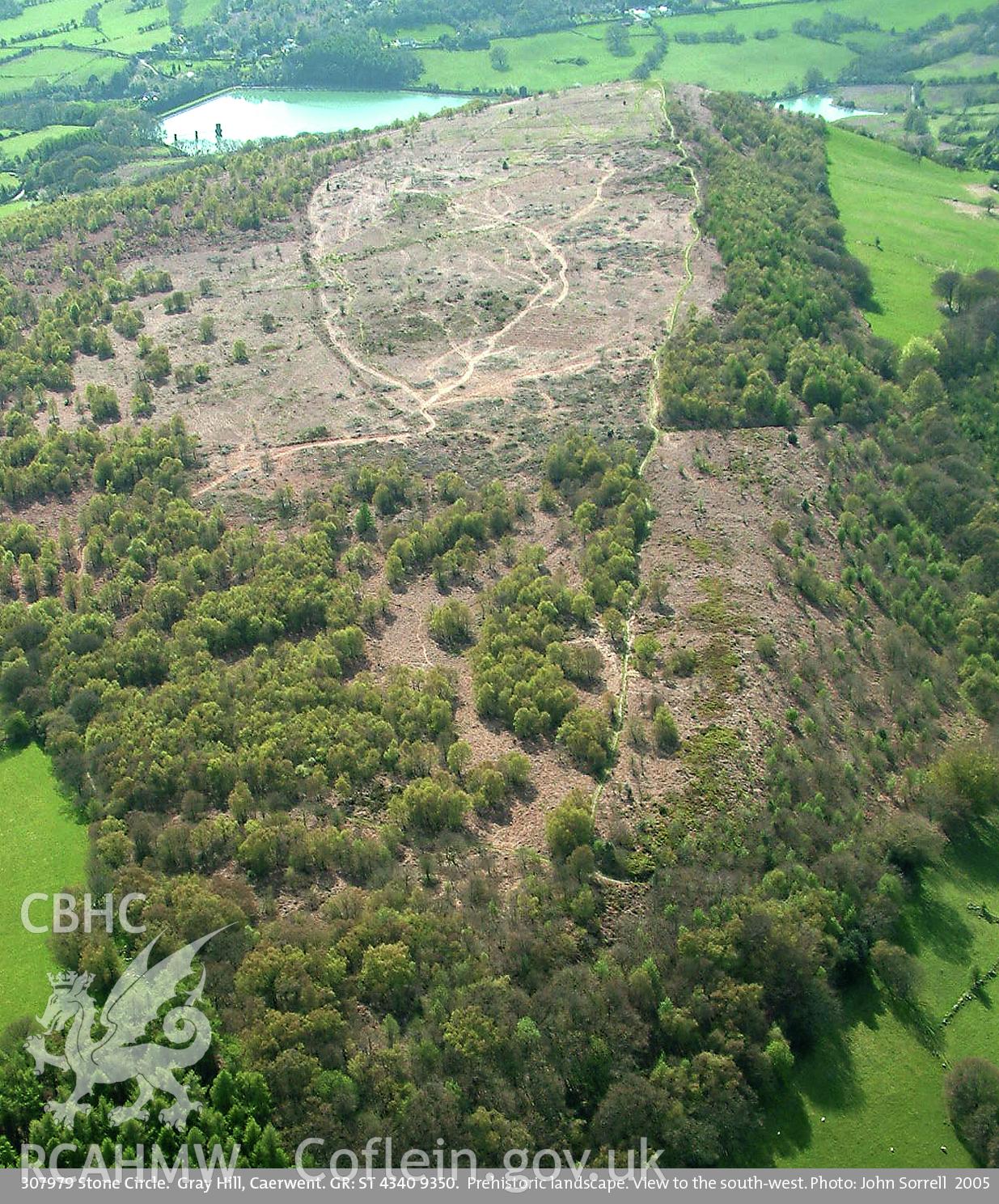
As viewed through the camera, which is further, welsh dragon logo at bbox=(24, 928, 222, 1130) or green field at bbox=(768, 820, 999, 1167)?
green field at bbox=(768, 820, 999, 1167)

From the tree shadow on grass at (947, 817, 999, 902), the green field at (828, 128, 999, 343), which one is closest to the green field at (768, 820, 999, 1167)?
the tree shadow on grass at (947, 817, 999, 902)

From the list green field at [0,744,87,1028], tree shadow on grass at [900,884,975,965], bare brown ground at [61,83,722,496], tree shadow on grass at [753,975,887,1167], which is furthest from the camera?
bare brown ground at [61,83,722,496]

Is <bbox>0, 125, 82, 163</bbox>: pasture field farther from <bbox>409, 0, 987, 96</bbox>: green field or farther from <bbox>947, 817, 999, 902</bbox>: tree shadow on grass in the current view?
<bbox>947, 817, 999, 902</bbox>: tree shadow on grass

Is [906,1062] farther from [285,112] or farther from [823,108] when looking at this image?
[285,112]

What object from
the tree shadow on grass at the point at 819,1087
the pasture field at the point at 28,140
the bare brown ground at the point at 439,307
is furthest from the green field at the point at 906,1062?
the pasture field at the point at 28,140

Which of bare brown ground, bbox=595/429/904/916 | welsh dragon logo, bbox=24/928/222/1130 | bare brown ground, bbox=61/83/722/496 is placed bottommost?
welsh dragon logo, bbox=24/928/222/1130

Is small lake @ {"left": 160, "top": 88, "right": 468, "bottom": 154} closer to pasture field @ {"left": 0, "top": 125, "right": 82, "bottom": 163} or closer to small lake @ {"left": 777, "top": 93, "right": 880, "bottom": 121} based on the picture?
pasture field @ {"left": 0, "top": 125, "right": 82, "bottom": 163}

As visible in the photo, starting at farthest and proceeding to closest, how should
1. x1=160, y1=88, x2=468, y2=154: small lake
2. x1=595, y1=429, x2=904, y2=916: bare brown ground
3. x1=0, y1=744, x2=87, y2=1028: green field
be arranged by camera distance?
x1=160, y1=88, x2=468, y2=154: small lake, x1=595, y1=429, x2=904, y2=916: bare brown ground, x1=0, y1=744, x2=87, y2=1028: green field

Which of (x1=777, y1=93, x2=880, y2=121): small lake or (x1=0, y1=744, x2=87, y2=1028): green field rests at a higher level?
(x1=777, y1=93, x2=880, y2=121): small lake
